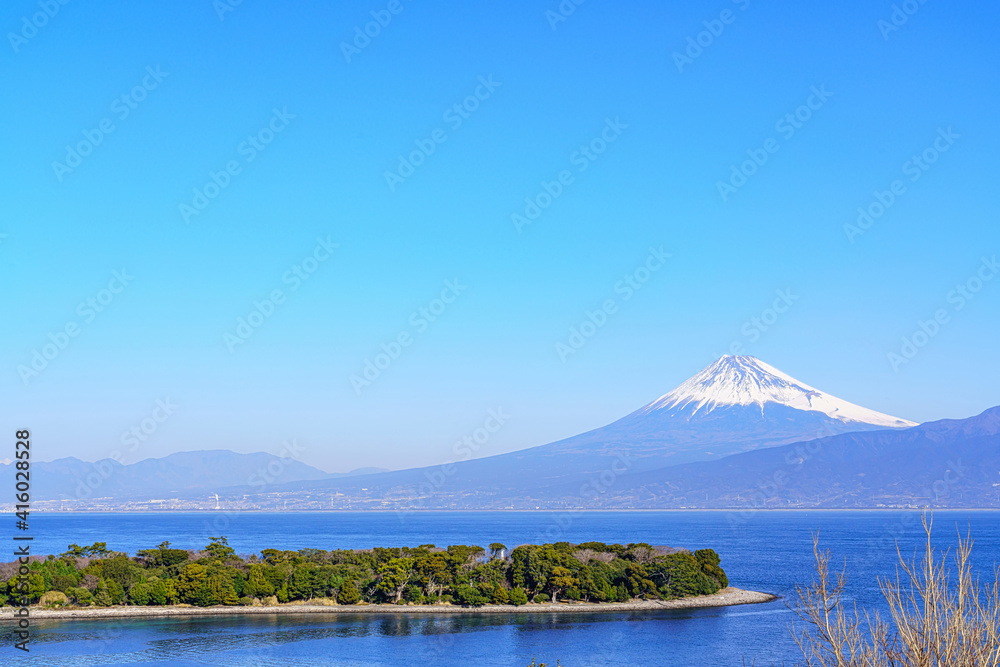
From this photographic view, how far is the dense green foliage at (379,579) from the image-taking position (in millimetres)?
36906

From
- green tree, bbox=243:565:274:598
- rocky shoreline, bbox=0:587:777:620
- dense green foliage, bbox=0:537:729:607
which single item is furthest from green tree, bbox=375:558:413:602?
green tree, bbox=243:565:274:598

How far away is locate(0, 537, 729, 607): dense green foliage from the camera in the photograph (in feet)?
121

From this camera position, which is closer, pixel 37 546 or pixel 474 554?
pixel 474 554

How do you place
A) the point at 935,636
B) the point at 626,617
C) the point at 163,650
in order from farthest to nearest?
the point at 626,617 < the point at 163,650 < the point at 935,636

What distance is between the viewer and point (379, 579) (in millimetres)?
38719

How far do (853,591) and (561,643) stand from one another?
19.8 meters

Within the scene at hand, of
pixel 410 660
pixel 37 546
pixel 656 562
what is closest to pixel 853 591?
pixel 656 562

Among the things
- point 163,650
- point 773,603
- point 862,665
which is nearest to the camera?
point 862,665

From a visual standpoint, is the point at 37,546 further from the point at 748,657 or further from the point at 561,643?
the point at 748,657

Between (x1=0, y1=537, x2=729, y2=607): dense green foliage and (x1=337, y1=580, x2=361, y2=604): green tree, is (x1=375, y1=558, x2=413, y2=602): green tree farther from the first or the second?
(x1=337, y1=580, x2=361, y2=604): green tree

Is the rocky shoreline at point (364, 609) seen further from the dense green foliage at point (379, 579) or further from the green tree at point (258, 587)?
the green tree at point (258, 587)

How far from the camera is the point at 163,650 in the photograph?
28.1m

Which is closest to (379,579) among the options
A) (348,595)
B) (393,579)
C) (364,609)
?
(393,579)

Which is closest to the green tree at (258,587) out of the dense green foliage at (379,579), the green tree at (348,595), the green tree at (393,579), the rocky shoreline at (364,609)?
the dense green foliage at (379,579)
